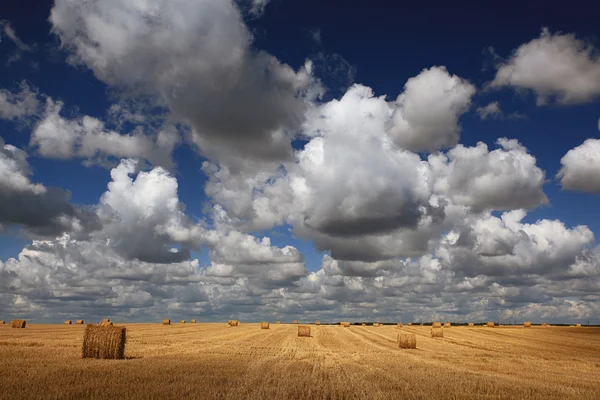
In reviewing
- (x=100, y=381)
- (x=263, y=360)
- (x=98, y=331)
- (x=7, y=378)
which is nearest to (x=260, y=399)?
(x=100, y=381)

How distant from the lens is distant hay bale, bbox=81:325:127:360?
2103 cm

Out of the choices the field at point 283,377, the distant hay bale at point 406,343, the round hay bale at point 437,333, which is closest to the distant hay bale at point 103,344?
the field at point 283,377

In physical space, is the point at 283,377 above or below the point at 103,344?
below

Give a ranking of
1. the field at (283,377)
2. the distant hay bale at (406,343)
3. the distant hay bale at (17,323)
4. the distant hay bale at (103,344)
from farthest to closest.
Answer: the distant hay bale at (17,323)
the distant hay bale at (406,343)
the distant hay bale at (103,344)
the field at (283,377)

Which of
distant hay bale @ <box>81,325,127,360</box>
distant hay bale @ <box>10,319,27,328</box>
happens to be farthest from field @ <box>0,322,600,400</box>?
distant hay bale @ <box>10,319,27,328</box>

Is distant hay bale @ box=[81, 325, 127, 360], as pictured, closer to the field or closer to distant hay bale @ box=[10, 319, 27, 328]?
the field

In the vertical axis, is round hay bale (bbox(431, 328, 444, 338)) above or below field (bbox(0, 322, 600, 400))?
above

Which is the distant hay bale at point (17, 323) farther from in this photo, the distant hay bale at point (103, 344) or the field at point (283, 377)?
the distant hay bale at point (103, 344)

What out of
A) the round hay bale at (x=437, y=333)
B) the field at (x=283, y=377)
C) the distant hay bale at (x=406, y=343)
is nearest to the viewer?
the field at (x=283, y=377)

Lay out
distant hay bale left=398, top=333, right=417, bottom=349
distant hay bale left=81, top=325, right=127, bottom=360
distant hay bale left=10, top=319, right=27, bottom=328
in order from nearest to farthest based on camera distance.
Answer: distant hay bale left=81, top=325, right=127, bottom=360 < distant hay bale left=398, top=333, right=417, bottom=349 < distant hay bale left=10, top=319, right=27, bottom=328

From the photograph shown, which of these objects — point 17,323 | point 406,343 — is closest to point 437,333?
point 406,343

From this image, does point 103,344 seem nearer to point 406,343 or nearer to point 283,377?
point 283,377

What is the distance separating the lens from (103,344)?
21.1 metres

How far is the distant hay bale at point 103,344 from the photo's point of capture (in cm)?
2103
